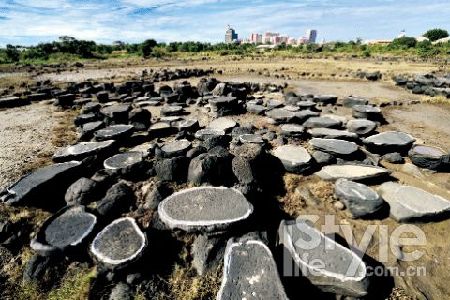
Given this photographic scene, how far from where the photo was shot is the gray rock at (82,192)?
3971 millimetres

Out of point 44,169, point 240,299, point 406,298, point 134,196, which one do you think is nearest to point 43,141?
point 44,169

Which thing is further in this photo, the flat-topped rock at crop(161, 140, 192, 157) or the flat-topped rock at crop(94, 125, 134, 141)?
the flat-topped rock at crop(94, 125, 134, 141)

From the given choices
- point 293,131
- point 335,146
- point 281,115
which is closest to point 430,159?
point 335,146

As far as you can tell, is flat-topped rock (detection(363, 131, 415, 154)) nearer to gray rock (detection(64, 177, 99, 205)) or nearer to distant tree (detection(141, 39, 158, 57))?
gray rock (detection(64, 177, 99, 205))

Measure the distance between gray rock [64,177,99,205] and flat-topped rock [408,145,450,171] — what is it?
5094mm

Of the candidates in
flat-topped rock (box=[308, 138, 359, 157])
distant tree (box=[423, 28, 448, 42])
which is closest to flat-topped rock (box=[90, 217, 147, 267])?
flat-topped rock (box=[308, 138, 359, 157])

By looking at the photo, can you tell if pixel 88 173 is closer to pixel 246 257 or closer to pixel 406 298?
pixel 246 257

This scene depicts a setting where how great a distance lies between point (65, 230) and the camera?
3.41m

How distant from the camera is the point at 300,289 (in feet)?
9.49

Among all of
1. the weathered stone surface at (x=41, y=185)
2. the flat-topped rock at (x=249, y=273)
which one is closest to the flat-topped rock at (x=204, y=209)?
the flat-topped rock at (x=249, y=273)

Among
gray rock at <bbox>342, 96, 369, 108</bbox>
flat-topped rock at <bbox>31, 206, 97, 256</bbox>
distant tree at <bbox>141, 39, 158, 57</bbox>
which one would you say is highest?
distant tree at <bbox>141, 39, 158, 57</bbox>

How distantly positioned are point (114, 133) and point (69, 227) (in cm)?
269

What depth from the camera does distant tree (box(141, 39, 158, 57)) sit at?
34.5m

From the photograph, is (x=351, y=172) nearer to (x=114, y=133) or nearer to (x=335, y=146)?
(x=335, y=146)
